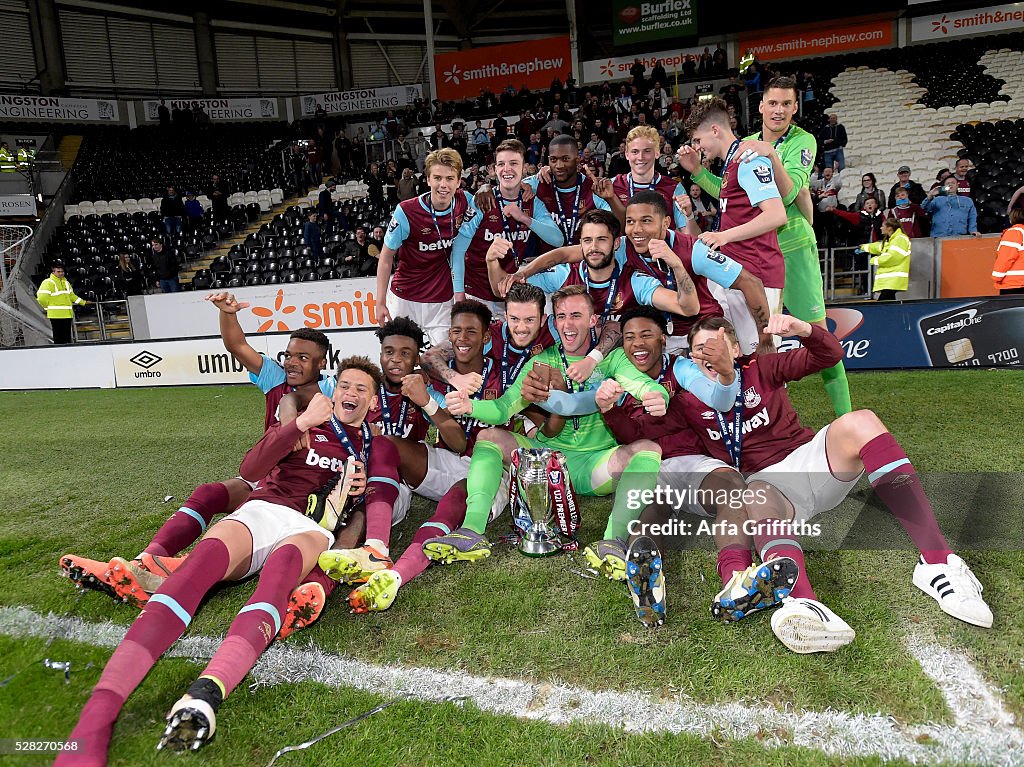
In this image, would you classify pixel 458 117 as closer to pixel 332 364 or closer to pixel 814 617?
pixel 332 364

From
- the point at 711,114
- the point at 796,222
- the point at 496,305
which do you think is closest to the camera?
the point at 711,114

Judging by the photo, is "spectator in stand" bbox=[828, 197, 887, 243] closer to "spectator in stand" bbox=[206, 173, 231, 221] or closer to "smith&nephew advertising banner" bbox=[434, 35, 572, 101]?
"smith&nephew advertising banner" bbox=[434, 35, 572, 101]

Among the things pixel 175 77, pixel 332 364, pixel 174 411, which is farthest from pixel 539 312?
pixel 175 77

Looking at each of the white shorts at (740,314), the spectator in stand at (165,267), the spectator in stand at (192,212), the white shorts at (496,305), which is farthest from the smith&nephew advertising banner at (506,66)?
the white shorts at (740,314)

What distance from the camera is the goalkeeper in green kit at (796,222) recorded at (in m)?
4.29

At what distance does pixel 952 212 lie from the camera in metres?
9.93

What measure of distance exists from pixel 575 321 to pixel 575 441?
683mm

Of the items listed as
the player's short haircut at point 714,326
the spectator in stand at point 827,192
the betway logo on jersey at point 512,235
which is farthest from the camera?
the spectator in stand at point 827,192

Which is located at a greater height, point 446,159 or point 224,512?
point 446,159

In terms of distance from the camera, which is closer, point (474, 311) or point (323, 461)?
point (323, 461)

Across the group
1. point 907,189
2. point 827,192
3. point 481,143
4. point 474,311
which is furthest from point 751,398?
point 481,143

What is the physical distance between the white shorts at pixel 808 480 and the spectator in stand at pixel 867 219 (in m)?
8.18

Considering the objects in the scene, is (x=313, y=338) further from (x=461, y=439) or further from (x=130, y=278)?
(x=130, y=278)

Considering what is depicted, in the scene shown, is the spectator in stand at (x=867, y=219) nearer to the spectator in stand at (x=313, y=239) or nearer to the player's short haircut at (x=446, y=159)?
the player's short haircut at (x=446, y=159)
